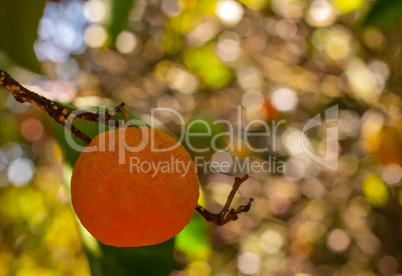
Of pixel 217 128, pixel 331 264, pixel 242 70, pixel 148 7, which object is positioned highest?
pixel 217 128

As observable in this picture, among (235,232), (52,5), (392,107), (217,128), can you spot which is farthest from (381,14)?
(52,5)

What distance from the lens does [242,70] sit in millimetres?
2613

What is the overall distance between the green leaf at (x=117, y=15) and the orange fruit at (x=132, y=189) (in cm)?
39

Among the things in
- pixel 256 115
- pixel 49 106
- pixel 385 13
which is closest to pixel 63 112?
pixel 49 106

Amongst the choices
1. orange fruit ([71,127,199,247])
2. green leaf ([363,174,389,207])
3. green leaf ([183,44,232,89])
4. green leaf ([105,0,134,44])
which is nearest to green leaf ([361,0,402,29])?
green leaf ([105,0,134,44])

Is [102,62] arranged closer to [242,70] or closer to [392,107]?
[242,70]

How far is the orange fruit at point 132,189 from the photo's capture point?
50 centimetres

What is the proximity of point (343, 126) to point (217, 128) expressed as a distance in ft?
5.56

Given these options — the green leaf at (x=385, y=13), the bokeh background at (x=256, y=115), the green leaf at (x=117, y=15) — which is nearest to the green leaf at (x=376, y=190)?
the bokeh background at (x=256, y=115)

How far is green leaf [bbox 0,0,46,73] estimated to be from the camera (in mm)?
942

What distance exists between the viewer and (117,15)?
0.87 m

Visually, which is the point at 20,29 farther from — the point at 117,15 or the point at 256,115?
the point at 256,115

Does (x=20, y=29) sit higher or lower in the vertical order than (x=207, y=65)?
higher

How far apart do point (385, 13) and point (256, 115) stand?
167 centimetres
